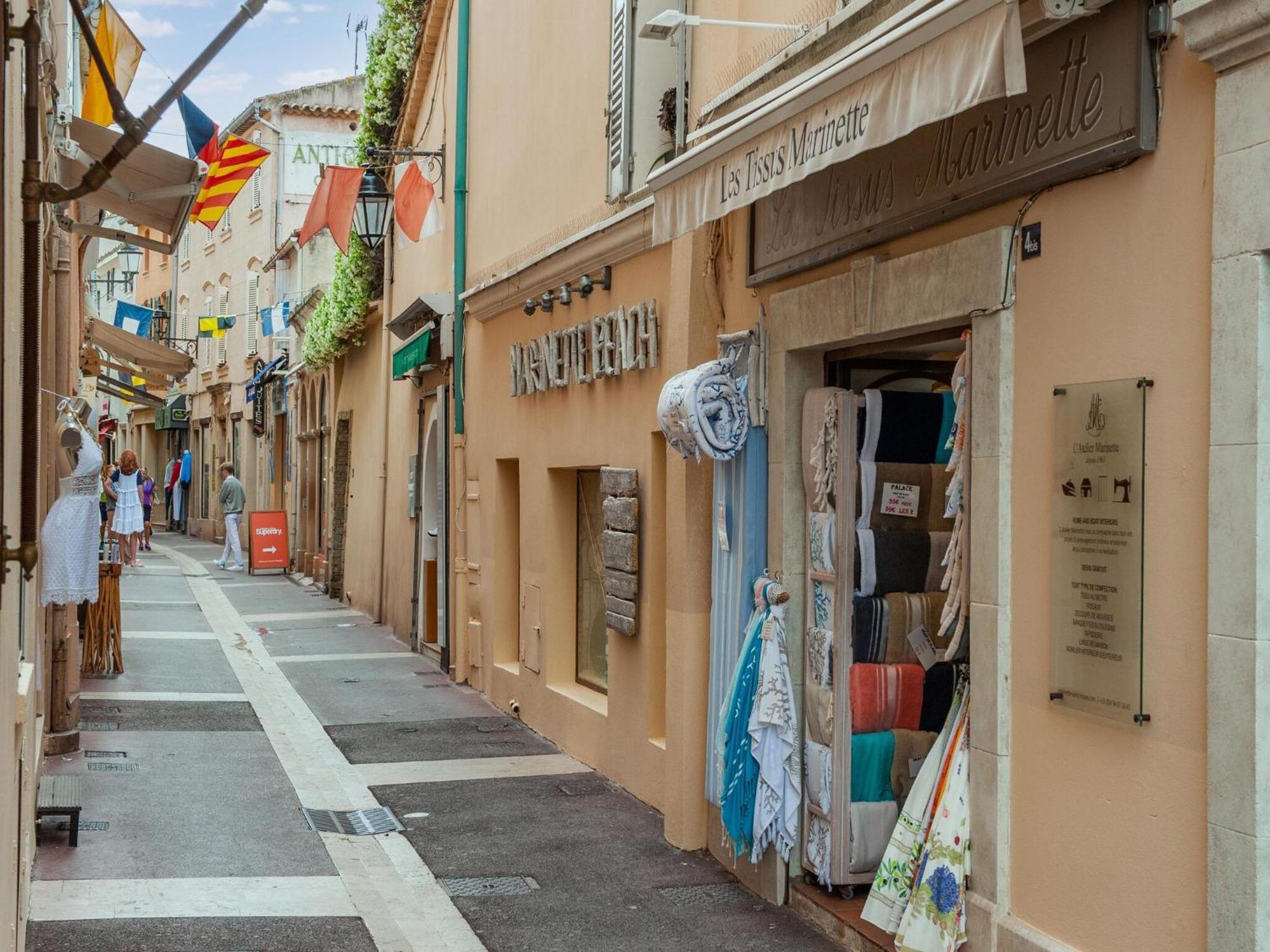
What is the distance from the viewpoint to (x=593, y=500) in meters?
11.1

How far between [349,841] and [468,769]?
2071 millimetres

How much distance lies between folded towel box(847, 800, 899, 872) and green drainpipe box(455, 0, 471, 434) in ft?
27.0

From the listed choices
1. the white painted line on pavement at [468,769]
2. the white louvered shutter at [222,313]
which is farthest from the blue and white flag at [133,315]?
the white painted line on pavement at [468,769]

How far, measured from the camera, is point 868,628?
6941 millimetres

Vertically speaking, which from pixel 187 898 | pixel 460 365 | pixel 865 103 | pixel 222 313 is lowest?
pixel 187 898

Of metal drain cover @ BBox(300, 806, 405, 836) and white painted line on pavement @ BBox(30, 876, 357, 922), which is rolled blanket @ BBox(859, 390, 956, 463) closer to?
white painted line on pavement @ BBox(30, 876, 357, 922)

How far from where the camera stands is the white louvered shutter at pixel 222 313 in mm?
39053

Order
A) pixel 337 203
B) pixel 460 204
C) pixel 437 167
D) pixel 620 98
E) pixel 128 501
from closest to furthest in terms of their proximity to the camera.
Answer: pixel 620 98 < pixel 337 203 < pixel 460 204 < pixel 437 167 < pixel 128 501

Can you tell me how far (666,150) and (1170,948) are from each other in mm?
6042

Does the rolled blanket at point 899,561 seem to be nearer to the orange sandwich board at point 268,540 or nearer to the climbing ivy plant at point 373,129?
the climbing ivy plant at point 373,129

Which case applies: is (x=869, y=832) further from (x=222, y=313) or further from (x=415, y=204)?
(x=222, y=313)

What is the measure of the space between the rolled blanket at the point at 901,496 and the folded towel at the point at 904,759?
3.25 feet

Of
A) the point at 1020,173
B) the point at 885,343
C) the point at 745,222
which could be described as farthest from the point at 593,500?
the point at 1020,173

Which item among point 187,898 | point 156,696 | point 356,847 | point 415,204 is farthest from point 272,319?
point 187,898
